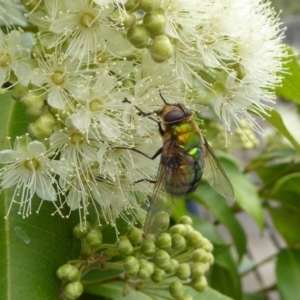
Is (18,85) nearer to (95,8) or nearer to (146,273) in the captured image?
(95,8)

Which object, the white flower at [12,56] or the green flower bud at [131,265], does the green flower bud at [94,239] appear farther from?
the white flower at [12,56]

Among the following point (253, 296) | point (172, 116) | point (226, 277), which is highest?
point (172, 116)

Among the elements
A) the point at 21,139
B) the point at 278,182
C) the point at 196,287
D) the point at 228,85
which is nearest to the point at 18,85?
the point at 21,139

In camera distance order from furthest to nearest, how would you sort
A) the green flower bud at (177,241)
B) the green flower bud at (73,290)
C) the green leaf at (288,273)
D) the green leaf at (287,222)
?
the green leaf at (287,222) < the green leaf at (288,273) < the green flower bud at (177,241) < the green flower bud at (73,290)

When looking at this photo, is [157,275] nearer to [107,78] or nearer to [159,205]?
[159,205]

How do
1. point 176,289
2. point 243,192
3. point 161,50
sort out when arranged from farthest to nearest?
point 243,192, point 176,289, point 161,50

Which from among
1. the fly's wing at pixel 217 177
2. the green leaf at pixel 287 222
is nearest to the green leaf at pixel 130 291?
the fly's wing at pixel 217 177

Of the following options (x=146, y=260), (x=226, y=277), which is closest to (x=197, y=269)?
(x=146, y=260)
